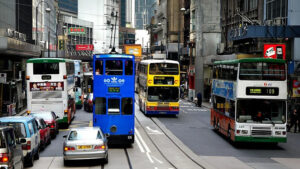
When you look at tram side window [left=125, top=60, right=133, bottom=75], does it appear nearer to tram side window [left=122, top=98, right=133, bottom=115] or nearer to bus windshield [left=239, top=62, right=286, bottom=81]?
tram side window [left=122, top=98, right=133, bottom=115]

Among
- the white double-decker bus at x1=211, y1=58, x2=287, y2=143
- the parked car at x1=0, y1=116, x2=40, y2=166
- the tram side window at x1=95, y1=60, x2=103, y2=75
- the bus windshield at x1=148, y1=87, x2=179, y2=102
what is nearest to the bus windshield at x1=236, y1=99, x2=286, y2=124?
the white double-decker bus at x1=211, y1=58, x2=287, y2=143

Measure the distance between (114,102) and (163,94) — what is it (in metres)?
15.1

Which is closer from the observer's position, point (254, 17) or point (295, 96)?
point (295, 96)

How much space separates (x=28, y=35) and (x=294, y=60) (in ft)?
156

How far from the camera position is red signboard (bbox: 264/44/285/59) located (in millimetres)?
34781

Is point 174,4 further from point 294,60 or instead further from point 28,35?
point 294,60

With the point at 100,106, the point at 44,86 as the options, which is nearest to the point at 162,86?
the point at 44,86

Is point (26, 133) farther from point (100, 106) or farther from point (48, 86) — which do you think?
point (48, 86)

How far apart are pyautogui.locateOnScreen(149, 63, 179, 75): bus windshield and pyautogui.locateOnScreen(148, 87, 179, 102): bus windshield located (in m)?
1.27

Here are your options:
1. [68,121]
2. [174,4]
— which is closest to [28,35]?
[174,4]

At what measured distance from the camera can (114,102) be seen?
24.2m

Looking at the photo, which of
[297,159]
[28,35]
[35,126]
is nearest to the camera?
[35,126]

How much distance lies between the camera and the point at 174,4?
3981 inches

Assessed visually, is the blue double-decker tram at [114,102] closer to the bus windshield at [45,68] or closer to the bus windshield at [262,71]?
the bus windshield at [262,71]
